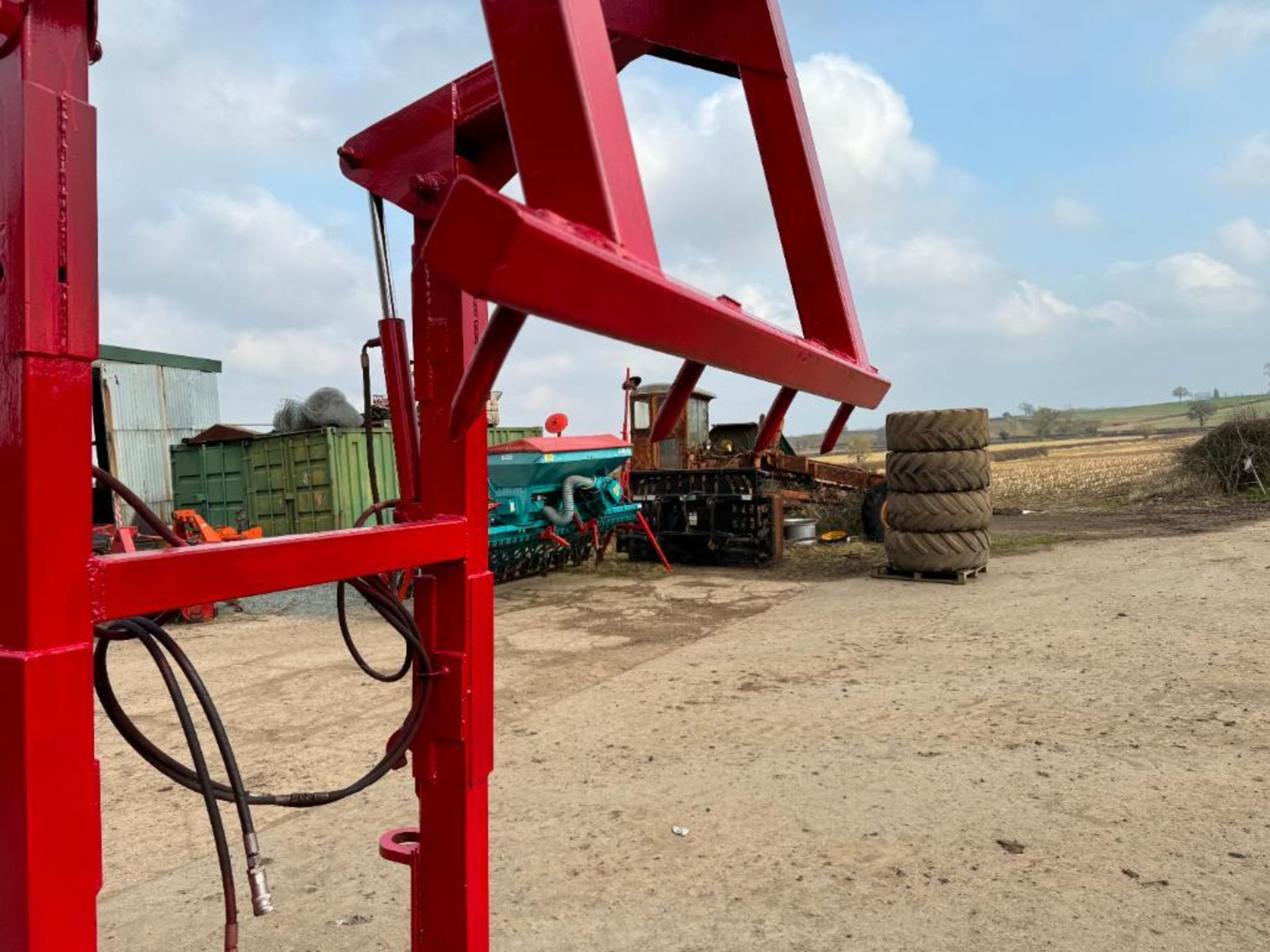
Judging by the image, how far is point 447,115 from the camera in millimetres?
1869

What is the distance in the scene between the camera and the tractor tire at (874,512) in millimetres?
13133

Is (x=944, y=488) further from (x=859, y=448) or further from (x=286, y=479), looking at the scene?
(x=859, y=448)

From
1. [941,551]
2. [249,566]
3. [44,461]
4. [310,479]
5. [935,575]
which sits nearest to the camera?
[44,461]

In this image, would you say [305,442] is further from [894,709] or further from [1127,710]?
[1127,710]

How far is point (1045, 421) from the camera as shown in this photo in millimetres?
71438

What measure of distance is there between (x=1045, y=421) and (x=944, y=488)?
225 ft

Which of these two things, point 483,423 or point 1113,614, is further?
point 1113,614

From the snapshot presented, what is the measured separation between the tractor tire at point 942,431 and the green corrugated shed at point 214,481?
9.34m

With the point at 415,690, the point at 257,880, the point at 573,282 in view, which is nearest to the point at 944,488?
the point at 415,690

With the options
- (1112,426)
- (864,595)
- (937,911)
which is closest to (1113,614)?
(864,595)

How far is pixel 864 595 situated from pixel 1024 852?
574 cm

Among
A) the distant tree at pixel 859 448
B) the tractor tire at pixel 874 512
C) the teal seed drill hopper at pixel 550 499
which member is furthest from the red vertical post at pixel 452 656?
the distant tree at pixel 859 448

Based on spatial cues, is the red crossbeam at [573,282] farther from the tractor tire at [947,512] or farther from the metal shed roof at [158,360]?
the metal shed roof at [158,360]

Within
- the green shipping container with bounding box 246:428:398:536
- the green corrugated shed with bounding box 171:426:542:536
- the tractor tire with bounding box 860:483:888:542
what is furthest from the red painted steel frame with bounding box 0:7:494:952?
the tractor tire with bounding box 860:483:888:542
